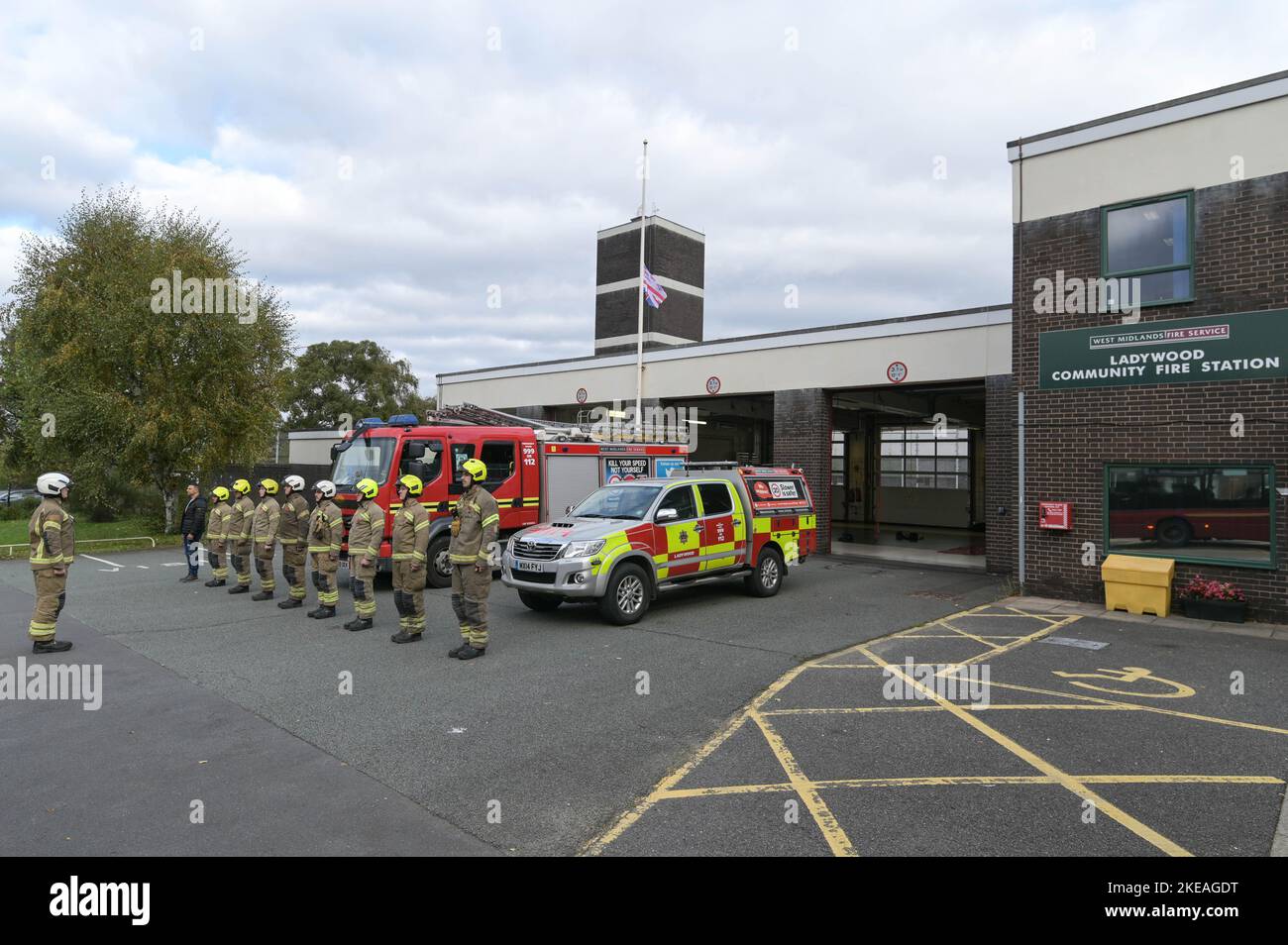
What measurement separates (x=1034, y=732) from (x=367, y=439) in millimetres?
10506

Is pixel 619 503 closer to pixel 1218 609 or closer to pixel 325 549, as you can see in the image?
pixel 325 549

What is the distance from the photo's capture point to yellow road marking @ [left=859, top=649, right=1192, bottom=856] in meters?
4.21

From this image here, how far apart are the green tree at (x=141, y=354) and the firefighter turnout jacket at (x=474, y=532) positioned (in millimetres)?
17042

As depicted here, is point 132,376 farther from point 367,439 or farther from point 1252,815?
point 1252,815

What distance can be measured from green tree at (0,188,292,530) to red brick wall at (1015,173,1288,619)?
805 inches

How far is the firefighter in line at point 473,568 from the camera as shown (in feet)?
27.0

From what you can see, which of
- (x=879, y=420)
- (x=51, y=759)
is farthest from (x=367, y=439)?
(x=879, y=420)

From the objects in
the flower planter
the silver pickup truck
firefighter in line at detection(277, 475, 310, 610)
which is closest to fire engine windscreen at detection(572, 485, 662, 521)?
the silver pickup truck

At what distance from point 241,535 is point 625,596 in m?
6.81

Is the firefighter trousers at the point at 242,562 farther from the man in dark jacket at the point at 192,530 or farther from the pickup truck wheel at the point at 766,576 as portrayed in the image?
the pickup truck wheel at the point at 766,576

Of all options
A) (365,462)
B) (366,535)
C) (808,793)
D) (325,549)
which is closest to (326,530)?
(325,549)

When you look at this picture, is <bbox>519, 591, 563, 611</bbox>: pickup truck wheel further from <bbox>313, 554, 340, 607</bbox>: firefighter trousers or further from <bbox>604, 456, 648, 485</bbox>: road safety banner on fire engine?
<bbox>604, 456, 648, 485</bbox>: road safety banner on fire engine

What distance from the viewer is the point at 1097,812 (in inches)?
178

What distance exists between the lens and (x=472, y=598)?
27.1 feet
